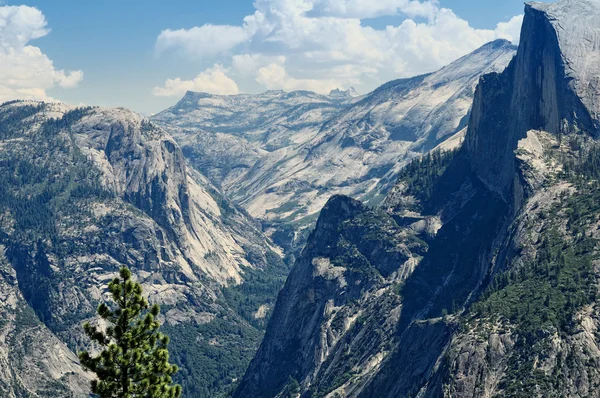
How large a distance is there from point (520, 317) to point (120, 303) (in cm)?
11602

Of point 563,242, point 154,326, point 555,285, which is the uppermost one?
point 563,242

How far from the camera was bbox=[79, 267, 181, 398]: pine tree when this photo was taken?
7394 cm

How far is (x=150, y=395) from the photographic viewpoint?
75.4 metres

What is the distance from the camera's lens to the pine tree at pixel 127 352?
243ft

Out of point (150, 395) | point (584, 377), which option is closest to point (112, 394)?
point (150, 395)

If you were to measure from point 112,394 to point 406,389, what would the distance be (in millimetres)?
131349

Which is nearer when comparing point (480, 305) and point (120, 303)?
point (120, 303)

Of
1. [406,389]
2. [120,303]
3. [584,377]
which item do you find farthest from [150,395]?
[406,389]

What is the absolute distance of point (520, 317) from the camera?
6777 inches

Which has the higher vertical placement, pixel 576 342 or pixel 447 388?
pixel 576 342

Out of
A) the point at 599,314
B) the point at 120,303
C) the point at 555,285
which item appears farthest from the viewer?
A: the point at 555,285

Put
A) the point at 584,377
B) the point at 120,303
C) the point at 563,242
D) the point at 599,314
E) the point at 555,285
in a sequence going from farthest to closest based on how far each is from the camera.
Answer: the point at 563,242, the point at 555,285, the point at 599,314, the point at 584,377, the point at 120,303

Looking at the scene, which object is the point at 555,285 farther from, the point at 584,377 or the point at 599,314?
the point at 584,377

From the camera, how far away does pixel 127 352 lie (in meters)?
74.8
